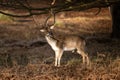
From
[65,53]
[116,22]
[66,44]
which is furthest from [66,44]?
[116,22]

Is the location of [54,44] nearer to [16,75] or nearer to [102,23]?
[16,75]

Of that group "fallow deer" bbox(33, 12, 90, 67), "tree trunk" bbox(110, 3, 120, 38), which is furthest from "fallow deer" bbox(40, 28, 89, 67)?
"tree trunk" bbox(110, 3, 120, 38)

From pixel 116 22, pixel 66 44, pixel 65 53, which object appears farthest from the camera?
pixel 116 22

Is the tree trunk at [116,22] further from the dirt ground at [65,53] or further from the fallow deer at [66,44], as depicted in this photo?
the fallow deer at [66,44]

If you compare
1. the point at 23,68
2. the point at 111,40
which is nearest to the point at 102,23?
the point at 111,40

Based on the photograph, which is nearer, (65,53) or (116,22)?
(65,53)

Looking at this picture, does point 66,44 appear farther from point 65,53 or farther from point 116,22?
point 116,22

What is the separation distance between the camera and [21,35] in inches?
668

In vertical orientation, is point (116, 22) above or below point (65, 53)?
above

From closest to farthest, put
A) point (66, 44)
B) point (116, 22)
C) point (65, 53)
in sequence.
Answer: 1. point (66, 44)
2. point (65, 53)
3. point (116, 22)

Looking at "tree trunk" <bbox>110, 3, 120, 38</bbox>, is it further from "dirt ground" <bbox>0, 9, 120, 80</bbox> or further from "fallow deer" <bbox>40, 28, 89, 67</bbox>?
"fallow deer" <bbox>40, 28, 89, 67</bbox>

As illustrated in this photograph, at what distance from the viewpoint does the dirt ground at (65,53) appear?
331 inches

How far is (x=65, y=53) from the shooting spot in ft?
47.2

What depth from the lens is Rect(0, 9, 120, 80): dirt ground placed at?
8.41 meters
